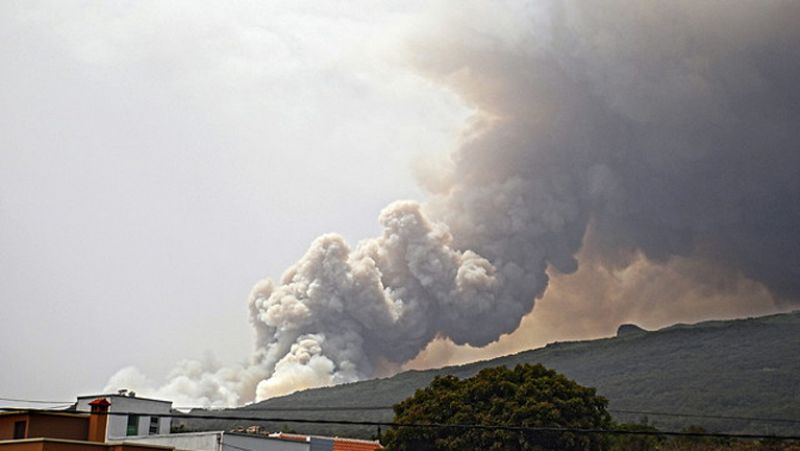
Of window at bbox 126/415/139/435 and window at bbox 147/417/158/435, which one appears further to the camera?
window at bbox 147/417/158/435

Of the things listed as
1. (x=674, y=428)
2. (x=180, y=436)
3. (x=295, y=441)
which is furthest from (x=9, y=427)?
(x=674, y=428)

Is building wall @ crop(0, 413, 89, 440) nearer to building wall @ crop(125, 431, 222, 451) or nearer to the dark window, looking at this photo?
the dark window

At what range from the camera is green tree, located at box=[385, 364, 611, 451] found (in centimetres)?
8731

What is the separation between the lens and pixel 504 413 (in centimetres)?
9119

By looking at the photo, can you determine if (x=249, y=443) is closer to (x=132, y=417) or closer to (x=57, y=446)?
(x=132, y=417)

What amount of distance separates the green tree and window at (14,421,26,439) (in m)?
39.4

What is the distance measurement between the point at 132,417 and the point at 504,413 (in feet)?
100

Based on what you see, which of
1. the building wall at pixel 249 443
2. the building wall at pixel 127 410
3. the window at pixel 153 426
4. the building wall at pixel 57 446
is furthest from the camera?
the window at pixel 153 426

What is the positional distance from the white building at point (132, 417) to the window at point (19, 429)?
53.8 ft

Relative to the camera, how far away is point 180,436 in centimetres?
7294

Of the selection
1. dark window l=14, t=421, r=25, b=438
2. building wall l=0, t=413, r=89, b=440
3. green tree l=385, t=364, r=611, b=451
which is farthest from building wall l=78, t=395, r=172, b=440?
green tree l=385, t=364, r=611, b=451

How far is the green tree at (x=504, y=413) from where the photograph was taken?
286 ft

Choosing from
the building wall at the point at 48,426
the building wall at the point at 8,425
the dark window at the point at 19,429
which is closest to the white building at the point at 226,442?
the building wall at the point at 48,426

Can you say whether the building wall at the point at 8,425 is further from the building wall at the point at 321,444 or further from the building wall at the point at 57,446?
the building wall at the point at 321,444
